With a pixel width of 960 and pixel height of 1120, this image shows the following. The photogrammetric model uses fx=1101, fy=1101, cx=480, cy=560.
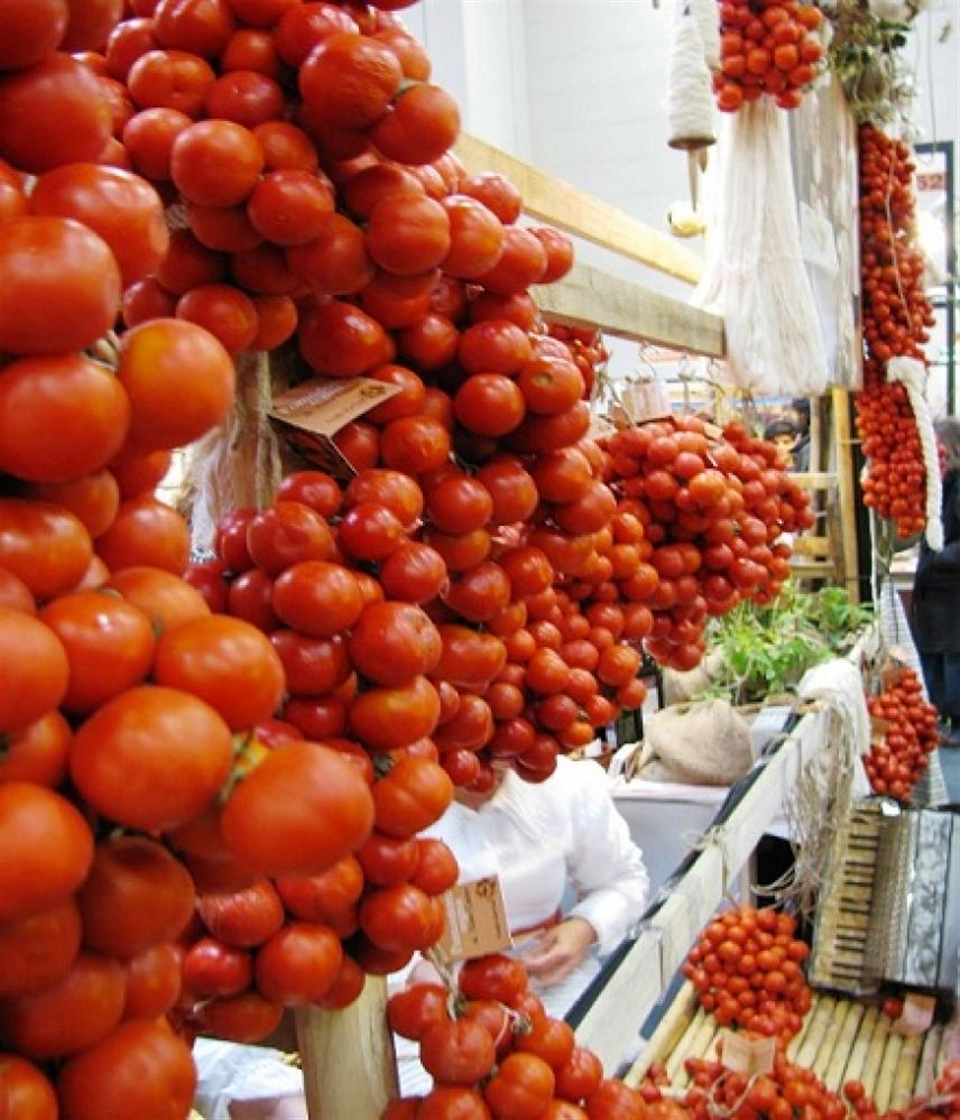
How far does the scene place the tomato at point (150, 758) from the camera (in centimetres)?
40

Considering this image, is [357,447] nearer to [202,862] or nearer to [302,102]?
[302,102]

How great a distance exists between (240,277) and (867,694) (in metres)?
4.03

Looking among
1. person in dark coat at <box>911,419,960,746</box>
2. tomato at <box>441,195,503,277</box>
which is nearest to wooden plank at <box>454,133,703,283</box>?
tomato at <box>441,195,503,277</box>

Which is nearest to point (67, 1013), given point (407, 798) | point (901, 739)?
point (407, 798)

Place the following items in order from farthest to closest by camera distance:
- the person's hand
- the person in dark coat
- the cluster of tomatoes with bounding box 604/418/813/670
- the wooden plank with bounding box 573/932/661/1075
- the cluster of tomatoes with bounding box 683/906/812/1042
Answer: the person in dark coat
the cluster of tomatoes with bounding box 683/906/812/1042
the person's hand
the cluster of tomatoes with bounding box 604/418/813/670
the wooden plank with bounding box 573/932/661/1075

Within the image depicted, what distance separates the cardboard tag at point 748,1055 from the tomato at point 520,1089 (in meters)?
1.32

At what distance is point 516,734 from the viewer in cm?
108

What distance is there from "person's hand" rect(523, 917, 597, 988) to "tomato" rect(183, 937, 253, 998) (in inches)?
63.1

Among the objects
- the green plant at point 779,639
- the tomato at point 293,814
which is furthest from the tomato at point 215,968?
the green plant at point 779,639

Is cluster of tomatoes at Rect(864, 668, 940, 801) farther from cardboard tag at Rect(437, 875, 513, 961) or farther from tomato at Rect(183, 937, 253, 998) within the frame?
tomato at Rect(183, 937, 253, 998)

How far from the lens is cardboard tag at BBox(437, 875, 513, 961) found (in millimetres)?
1102

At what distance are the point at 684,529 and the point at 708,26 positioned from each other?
1.51 meters

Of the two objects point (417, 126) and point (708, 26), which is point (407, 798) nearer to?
point (417, 126)

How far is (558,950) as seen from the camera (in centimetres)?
232
